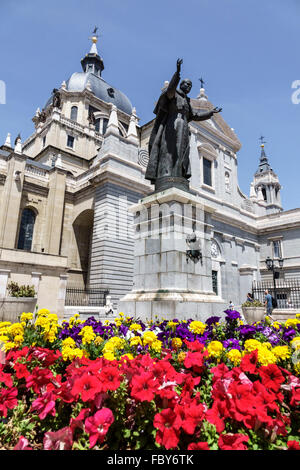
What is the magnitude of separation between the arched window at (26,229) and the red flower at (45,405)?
23403mm

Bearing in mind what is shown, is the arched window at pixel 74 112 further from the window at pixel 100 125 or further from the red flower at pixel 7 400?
the red flower at pixel 7 400

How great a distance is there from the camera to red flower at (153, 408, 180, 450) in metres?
1.49

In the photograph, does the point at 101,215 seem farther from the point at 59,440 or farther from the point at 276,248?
the point at 276,248

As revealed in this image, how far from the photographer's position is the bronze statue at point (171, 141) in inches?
271

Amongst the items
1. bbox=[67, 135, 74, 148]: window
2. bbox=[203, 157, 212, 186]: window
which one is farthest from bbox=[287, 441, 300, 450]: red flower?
bbox=[67, 135, 74, 148]: window

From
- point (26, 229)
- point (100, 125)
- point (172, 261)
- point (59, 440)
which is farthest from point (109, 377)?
point (100, 125)

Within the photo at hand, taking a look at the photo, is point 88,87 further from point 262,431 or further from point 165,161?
point 262,431

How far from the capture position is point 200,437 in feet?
5.35

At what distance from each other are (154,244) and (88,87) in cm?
4047

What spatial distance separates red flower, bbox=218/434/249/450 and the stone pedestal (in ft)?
11.7

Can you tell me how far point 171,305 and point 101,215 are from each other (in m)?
15.9

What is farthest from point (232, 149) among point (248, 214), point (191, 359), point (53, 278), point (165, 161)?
point (191, 359)

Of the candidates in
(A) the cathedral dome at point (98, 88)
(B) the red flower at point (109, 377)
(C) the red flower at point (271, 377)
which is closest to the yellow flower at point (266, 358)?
(C) the red flower at point (271, 377)

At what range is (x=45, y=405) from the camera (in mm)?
1866
